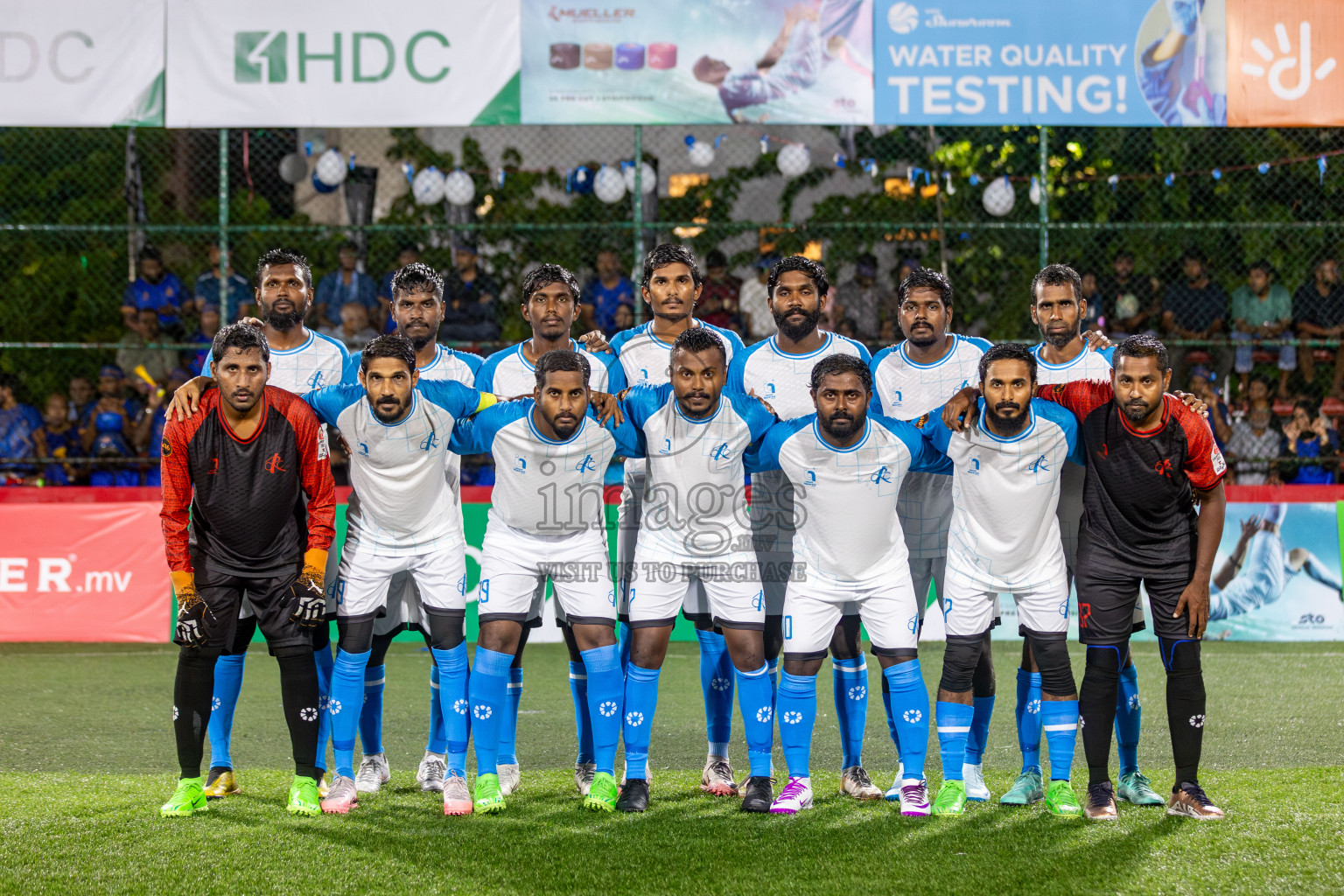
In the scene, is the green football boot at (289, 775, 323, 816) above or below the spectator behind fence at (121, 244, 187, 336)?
below

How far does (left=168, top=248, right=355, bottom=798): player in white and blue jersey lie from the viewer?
542 cm

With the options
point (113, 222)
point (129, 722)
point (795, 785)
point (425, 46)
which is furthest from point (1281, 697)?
point (113, 222)

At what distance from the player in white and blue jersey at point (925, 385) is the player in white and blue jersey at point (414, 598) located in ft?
6.13

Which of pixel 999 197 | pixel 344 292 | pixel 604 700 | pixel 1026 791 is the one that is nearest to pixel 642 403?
pixel 604 700

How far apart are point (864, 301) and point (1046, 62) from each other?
119 inches

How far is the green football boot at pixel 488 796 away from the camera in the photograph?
518cm

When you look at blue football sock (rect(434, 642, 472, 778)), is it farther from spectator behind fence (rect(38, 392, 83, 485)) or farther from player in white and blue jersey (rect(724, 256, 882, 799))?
spectator behind fence (rect(38, 392, 83, 485))

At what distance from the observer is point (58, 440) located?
11656 millimetres

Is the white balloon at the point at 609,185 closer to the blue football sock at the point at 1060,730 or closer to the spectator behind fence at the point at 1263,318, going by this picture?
the spectator behind fence at the point at 1263,318

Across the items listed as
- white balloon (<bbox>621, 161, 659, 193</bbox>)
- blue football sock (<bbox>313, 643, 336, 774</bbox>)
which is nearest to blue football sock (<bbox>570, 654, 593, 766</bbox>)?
blue football sock (<bbox>313, 643, 336, 774</bbox>)

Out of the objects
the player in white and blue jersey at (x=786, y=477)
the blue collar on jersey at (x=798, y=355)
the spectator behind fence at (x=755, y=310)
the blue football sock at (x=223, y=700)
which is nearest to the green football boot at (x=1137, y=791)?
the player in white and blue jersey at (x=786, y=477)

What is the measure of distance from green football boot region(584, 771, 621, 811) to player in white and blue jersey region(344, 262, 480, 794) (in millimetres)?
750

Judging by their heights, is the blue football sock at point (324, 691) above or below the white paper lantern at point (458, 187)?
below

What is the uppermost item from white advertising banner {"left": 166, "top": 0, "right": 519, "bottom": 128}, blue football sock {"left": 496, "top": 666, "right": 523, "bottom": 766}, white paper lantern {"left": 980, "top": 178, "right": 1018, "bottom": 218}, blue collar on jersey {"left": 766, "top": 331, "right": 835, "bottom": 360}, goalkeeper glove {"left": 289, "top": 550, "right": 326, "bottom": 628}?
white advertising banner {"left": 166, "top": 0, "right": 519, "bottom": 128}
